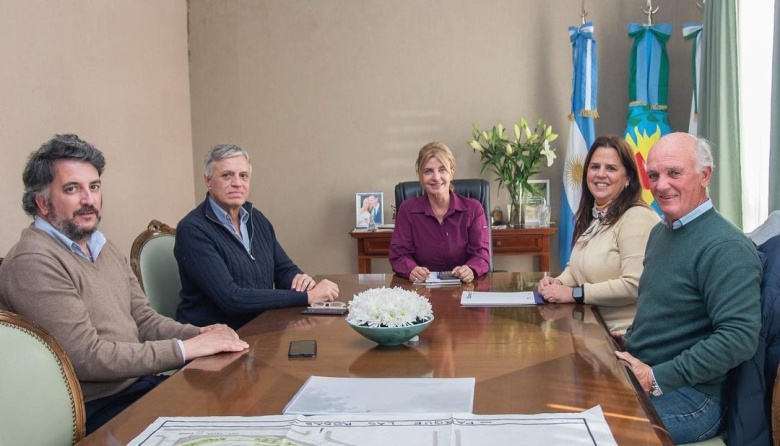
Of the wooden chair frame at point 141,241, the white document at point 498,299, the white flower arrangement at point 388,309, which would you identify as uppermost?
the wooden chair frame at point 141,241

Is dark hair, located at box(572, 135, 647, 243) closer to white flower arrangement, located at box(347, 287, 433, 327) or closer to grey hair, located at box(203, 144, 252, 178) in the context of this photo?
white flower arrangement, located at box(347, 287, 433, 327)

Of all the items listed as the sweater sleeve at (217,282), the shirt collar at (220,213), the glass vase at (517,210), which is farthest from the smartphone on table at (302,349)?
the glass vase at (517,210)

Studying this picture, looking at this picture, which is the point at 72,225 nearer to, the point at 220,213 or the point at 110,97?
the point at 220,213

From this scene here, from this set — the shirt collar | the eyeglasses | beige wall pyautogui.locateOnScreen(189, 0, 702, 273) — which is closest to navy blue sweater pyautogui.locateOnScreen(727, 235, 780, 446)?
the eyeglasses

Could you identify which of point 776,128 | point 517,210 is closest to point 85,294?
point 776,128

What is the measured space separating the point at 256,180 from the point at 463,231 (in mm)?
2376

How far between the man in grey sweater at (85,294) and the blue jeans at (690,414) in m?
1.07

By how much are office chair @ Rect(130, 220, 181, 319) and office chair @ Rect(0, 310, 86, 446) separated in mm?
1296

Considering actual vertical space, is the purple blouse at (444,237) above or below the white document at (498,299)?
above

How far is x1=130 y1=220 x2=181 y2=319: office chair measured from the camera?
2654 mm

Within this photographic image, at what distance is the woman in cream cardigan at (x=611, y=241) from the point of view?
86.9 inches

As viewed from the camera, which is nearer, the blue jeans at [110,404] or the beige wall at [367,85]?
the blue jeans at [110,404]

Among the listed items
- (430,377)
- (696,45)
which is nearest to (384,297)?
(430,377)

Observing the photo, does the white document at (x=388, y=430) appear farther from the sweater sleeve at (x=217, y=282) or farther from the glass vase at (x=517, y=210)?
the glass vase at (x=517, y=210)
